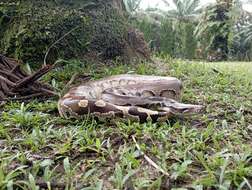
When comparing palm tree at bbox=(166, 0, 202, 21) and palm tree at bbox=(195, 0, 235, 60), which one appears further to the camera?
palm tree at bbox=(166, 0, 202, 21)

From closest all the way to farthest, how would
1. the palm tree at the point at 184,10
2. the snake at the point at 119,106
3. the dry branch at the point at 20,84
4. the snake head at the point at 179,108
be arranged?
1. the snake at the point at 119,106
2. the snake head at the point at 179,108
3. the dry branch at the point at 20,84
4. the palm tree at the point at 184,10

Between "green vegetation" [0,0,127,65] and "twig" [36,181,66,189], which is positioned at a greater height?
"green vegetation" [0,0,127,65]

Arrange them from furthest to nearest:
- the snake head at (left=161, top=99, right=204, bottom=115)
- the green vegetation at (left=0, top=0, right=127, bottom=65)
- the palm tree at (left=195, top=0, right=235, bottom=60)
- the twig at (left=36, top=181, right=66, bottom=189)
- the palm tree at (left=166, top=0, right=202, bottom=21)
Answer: the palm tree at (left=166, top=0, right=202, bottom=21)
the palm tree at (left=195, top=0, right=235, bottom=60)
the green vegetation at (left=0, top=0, right=127, bottom=65)
the snake head at (left=161, top=99, right=204, bottom=115)
the twig at (left=36, top=181, right=66, bottom=189)

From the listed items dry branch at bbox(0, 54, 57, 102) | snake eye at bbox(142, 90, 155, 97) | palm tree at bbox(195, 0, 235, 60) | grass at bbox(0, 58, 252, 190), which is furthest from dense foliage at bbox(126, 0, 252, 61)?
grass at bbox(0, 58, 252, 190)

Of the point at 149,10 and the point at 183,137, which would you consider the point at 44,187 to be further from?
the point at 149,10

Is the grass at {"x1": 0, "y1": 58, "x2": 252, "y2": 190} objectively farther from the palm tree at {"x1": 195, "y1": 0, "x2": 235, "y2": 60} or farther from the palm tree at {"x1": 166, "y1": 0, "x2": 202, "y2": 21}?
the palm tree at {"x1": 166, "y1": 0, "x2": 202, "y2": 21}

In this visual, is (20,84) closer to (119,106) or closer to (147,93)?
(119,106)

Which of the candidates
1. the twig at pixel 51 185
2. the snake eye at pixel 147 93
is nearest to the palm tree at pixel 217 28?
the snake eye at pixel 147 93

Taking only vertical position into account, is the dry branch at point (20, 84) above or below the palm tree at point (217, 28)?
above

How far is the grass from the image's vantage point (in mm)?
2191

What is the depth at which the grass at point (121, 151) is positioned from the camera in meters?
2.19

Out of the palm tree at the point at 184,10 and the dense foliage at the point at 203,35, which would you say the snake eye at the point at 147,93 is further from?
the palm tree at the point at 184,10

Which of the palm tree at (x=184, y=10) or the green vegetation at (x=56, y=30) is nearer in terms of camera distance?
the green vegetation at (x=56, y=30)

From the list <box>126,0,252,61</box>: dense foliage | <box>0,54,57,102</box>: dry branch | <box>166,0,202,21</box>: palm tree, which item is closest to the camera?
<box>0,54,57,102</box>: dry branch
